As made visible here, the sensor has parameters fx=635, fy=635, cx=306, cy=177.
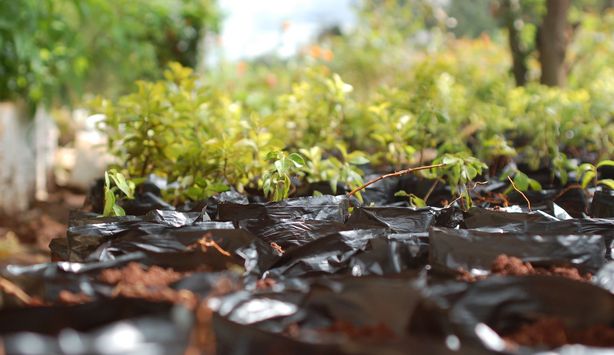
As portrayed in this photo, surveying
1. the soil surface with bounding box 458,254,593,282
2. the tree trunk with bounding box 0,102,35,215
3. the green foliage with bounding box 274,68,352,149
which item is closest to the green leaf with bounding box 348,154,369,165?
the green foliage with bounding box 274,68,352,149

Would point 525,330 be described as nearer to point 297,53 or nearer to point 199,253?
point 199,253

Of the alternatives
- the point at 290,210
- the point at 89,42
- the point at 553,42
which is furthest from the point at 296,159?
the point at 89,42

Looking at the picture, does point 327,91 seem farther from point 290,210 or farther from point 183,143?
point 290,210

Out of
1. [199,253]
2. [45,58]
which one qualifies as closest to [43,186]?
[45,58]

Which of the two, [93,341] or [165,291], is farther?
[165,291]

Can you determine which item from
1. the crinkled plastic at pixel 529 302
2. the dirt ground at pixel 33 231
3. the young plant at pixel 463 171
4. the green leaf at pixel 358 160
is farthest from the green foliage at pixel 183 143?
the dirt ground at pixel 33 231

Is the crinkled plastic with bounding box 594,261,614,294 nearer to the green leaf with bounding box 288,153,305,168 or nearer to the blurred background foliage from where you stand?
the blurred background foliage
